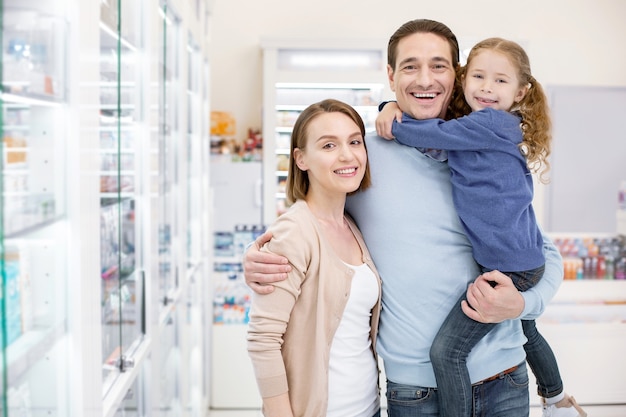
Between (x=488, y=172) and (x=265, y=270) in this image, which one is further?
(x=488, y=172)

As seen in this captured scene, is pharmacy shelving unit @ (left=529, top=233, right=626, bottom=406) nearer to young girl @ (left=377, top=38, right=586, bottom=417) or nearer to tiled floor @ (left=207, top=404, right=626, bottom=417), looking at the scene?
tiled floor @ (left=207, top=404, right=626, bottom=417)

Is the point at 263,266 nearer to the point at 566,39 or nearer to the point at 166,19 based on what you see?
the point at 166,19

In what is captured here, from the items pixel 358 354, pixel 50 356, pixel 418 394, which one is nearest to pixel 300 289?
pixel 358 354

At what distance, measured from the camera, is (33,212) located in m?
1.33

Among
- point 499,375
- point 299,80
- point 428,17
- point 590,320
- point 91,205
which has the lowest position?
point 590,320

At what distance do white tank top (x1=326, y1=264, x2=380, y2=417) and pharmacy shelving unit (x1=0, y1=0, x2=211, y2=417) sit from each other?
0.63 m

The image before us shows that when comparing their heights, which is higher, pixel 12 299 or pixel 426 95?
pixel 426 95

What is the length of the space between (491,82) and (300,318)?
882 millimetres

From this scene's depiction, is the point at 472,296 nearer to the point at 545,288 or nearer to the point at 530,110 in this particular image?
the point at 545,288

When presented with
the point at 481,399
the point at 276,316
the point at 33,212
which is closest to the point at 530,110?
the point at 481,399

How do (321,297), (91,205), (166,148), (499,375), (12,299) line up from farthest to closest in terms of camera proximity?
(166,148), (499,375), (321,297), (91,205), (12,299)

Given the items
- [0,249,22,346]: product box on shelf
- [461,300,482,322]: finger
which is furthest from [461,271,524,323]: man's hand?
[0,249,22,346]: product box on shelf

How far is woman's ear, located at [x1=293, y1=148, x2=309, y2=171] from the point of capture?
1907mm

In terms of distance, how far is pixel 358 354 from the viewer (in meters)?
1.86
